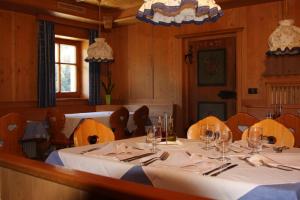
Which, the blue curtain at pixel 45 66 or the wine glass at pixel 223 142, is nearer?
the wine glass at pixel 223 142

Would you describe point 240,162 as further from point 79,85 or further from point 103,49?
point 79,85

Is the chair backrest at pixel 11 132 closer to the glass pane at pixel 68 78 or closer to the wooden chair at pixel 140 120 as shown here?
the wooden chair at pixel 140 120

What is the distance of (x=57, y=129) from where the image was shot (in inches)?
170

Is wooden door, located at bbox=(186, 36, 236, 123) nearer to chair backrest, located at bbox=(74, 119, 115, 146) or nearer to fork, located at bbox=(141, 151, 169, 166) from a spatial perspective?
chair backrest, located at bbox=(74, 119, 115, 146)

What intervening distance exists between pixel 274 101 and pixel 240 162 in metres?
3.49

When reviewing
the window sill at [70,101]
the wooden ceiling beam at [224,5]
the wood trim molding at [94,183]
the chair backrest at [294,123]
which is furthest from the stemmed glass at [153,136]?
the window sill at [70,101]

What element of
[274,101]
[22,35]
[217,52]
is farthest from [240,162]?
[22,35]

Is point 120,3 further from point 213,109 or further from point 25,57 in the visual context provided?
point 213,109

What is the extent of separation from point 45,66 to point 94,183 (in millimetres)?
4921

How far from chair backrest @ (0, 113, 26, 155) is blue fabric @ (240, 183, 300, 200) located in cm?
287

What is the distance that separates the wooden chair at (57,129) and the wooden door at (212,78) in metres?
2.52

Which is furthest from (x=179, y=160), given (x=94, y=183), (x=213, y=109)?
(x=213, y=109)

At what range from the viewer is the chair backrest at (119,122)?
4.50m

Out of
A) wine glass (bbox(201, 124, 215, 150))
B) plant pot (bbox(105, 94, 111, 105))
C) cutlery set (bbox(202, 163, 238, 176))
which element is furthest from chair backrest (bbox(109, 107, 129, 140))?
→ cutlery set (bbox(202, 163, 238, 176))
